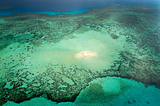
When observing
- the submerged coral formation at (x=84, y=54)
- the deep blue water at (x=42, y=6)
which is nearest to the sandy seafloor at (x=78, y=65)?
the submerged coral formation at (x=84, y=54)

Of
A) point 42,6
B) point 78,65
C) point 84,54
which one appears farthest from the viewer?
point 42,6

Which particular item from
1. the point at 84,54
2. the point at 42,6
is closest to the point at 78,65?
the point at 84,54

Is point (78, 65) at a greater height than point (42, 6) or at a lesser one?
lesser

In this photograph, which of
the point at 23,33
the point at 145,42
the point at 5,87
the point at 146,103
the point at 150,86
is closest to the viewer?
the point at 146,103

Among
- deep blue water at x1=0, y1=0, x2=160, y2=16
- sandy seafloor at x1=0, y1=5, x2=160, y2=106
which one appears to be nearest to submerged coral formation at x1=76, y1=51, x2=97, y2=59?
sandy seafloor at x1=0, y1=5, x2=160, y2=106

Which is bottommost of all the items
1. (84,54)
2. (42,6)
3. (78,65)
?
(78,65)

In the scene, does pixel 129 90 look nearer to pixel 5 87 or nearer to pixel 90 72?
pixel 90 72

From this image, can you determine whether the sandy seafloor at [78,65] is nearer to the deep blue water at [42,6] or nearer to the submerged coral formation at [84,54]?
the submerged coral formation at [84,54]

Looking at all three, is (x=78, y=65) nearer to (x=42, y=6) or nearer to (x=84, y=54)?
(x=84, y=54)

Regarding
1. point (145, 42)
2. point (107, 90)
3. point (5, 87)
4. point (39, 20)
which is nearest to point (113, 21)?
point (145, 42)
